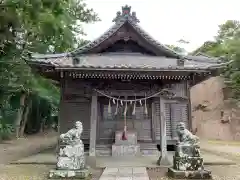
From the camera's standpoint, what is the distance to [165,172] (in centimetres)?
833

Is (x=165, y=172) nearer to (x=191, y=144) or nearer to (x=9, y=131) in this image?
(x=191, y=144)

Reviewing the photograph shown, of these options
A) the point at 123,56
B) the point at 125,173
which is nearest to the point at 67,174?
the point at 125,173

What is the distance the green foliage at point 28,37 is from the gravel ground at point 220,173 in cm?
673

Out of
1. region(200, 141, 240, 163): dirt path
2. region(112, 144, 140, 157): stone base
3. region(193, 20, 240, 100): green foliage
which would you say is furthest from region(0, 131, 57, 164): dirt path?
region(193, 20, 240, 100): green foliage

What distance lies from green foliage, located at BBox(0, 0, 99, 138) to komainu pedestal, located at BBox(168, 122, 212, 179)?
6992 mm

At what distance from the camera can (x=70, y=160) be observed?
7.32 meters

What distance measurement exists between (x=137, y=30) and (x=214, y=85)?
16.0m

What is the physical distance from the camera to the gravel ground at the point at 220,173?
7609 millimetres

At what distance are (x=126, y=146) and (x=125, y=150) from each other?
0.18 m

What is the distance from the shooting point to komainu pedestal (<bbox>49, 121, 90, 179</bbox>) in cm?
721

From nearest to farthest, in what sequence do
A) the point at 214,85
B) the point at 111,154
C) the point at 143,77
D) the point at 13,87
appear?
the point at 143,77 → the point at 111,154 → the point at 13,87 → the point at 214,85

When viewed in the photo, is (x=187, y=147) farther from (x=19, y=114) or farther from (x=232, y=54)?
(x=19, y=114)

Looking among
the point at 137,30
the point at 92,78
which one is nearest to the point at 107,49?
the point at 137,30

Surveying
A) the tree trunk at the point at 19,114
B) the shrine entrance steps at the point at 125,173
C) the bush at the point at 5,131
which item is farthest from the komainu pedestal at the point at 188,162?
the tree trunk at the point at 19,114
